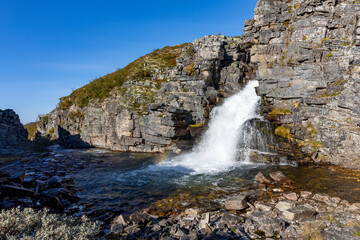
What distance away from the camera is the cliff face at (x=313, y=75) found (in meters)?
17.8

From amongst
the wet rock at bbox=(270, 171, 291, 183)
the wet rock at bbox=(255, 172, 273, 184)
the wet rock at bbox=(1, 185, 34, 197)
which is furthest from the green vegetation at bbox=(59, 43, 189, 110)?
the wet rock at bbox=(270, 171, 291, 183)

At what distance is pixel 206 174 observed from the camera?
16562 mm

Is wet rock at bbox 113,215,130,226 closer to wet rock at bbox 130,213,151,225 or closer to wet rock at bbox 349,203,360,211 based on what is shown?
wet rock at bbox 130,213,151,225

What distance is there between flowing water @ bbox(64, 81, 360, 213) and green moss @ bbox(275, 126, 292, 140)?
125 centimetres

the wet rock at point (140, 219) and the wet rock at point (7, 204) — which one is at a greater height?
the wet rock at point (7, 204)

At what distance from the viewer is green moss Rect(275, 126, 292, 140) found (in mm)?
20612

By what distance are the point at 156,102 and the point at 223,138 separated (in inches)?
470

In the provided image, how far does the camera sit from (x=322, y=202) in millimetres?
10070

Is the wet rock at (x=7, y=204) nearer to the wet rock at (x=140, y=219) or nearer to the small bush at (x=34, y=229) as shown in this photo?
the small bush at (x=34, y=229)

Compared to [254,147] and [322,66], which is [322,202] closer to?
[254,147]

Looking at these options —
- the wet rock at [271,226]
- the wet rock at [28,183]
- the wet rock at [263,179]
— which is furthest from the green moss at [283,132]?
the wet rock at [28,183]

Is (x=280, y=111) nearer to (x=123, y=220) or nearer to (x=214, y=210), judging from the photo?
(x=214, y=210)

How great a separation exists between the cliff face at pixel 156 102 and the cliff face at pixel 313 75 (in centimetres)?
628

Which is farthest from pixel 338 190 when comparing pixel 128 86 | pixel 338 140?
pixel 128 86
